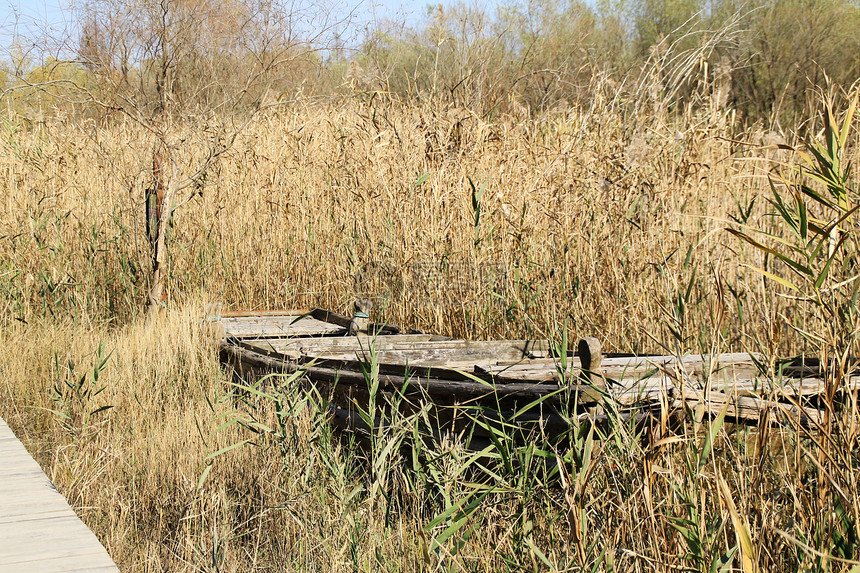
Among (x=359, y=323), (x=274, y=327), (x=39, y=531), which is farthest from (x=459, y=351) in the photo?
(x=39, y=531)

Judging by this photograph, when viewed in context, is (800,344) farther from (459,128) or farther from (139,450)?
(139,450)

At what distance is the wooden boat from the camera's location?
246cm

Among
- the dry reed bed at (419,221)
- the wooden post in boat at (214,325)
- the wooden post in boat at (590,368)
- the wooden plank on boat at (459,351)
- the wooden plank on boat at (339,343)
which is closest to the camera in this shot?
the wooden post in boat at (590,368)

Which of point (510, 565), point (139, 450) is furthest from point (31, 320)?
point (510, 565)

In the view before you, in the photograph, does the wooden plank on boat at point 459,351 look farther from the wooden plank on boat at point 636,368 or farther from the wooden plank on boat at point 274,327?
the wooden plank on boat at point 274,327

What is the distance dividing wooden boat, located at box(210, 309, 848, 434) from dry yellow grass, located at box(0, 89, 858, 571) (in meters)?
0.15

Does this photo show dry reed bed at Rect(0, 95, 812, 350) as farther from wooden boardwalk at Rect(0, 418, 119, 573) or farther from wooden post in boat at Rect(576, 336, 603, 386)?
wooden boardwalk at Rect(0, 418, 119, 573)

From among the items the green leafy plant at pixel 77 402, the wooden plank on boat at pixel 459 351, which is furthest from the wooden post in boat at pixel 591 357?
the green leafy plant at pixel 77 402

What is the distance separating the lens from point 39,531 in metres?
2.36

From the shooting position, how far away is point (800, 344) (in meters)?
4.12

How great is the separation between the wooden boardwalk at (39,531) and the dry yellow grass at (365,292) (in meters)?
0.26

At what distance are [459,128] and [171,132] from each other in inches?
84.6

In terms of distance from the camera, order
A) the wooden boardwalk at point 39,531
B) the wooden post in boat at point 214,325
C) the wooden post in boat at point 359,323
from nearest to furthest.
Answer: the wooden boardwalk at point 39,531
the wooden post in boat at point 214,325
the wooden post in boat at point 359,323

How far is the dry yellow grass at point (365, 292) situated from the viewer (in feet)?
7.97
